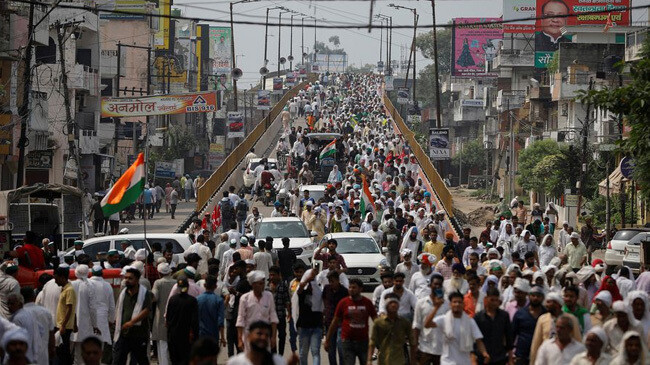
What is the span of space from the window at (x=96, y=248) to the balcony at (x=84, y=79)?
38.5 m

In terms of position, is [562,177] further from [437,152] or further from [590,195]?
[437,152]

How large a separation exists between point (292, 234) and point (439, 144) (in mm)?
17635

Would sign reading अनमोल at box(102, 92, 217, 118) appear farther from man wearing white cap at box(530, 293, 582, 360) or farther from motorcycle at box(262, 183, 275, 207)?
man wearing white cap at box(530, 293, 582, 360)

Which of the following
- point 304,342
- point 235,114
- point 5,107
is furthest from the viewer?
point 235,114

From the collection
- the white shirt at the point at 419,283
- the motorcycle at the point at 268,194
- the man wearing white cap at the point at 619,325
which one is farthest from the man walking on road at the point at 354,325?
the motorcycle at the point at 268,194

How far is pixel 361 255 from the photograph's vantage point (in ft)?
90.5

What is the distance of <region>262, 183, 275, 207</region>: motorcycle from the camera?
44938 mm

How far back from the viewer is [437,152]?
4631cm

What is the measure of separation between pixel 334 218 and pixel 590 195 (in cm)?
2605

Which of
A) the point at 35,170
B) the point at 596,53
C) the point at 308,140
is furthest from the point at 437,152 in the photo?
the point at 596,53

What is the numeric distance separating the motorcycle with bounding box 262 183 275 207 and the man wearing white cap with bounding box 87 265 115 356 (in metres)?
29.1

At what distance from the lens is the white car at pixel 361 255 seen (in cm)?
2703

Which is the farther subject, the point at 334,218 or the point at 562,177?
the point at 562,177

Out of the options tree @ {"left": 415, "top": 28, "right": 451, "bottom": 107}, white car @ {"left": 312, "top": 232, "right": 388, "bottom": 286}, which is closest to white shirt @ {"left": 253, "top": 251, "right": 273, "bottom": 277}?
white car @ {"left": 312, "top": 232, "right": 388, "bottom": 286}
